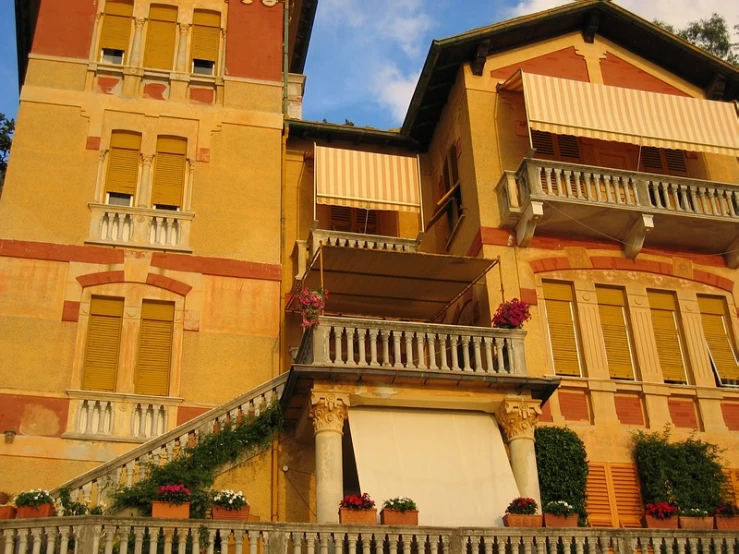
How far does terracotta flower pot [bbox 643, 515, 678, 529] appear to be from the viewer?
16453mm

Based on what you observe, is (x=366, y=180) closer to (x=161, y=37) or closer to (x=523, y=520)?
(x=161, y=37)

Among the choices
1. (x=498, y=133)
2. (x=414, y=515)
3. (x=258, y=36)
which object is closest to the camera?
(x=414, y=515)

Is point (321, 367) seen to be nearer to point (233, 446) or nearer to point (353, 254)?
point (233, 446)

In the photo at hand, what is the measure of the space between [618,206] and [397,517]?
968cm

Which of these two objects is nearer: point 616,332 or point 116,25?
point 616,332

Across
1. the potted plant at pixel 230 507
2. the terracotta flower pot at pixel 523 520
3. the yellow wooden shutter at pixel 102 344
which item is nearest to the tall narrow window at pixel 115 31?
the yellow wooden shutter at pixel 102 344

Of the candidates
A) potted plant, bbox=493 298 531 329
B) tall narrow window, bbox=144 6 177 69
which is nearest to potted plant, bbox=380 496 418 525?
potted plant, bbox=493 298 531 329

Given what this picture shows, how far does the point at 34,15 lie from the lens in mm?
25391

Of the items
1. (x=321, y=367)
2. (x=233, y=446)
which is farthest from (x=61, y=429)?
(x=321, y=367)

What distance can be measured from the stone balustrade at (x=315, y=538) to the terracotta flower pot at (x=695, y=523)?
39cm

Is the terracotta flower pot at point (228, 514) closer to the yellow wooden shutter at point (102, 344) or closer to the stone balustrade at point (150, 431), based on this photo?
the stone balustrade at point (150, 431)

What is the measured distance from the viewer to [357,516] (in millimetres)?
15125

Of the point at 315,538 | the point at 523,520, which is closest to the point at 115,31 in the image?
the point at 315,538

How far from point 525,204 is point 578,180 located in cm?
149
